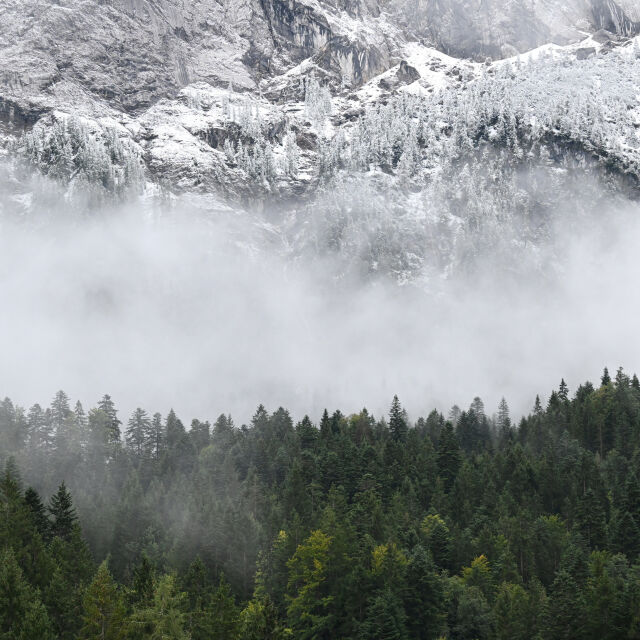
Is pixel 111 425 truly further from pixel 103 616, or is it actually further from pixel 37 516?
pixel 103 616

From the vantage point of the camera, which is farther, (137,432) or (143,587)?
(137,432)

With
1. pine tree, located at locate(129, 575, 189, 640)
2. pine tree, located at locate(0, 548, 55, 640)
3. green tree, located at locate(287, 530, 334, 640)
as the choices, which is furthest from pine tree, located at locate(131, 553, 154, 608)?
green tree, located at locate(287, 530, 334, 640)

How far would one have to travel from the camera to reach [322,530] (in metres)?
71.4

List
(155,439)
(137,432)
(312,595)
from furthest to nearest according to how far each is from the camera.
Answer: (155,439) < (137,432) < (312,595)

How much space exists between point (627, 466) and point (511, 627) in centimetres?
5055

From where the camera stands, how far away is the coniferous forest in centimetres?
5631

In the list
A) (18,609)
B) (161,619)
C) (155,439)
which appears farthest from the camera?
(155,439)

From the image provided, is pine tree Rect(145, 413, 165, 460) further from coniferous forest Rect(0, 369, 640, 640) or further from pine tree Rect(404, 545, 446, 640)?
pine tree Rect(404, 545, 446, 640)

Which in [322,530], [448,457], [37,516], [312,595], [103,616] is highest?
[448,457]

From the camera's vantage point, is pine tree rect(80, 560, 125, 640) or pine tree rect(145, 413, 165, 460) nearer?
pine tree rect(80, 560, 125, 640)

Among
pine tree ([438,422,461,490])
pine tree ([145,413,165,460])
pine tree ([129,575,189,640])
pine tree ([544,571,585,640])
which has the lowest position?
pine tree ([544,571,585,640])

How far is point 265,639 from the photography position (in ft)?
170

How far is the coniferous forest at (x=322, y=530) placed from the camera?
56312 mm

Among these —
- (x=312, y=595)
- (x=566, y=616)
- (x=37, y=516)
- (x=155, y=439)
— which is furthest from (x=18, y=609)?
(x=155, y=439)
